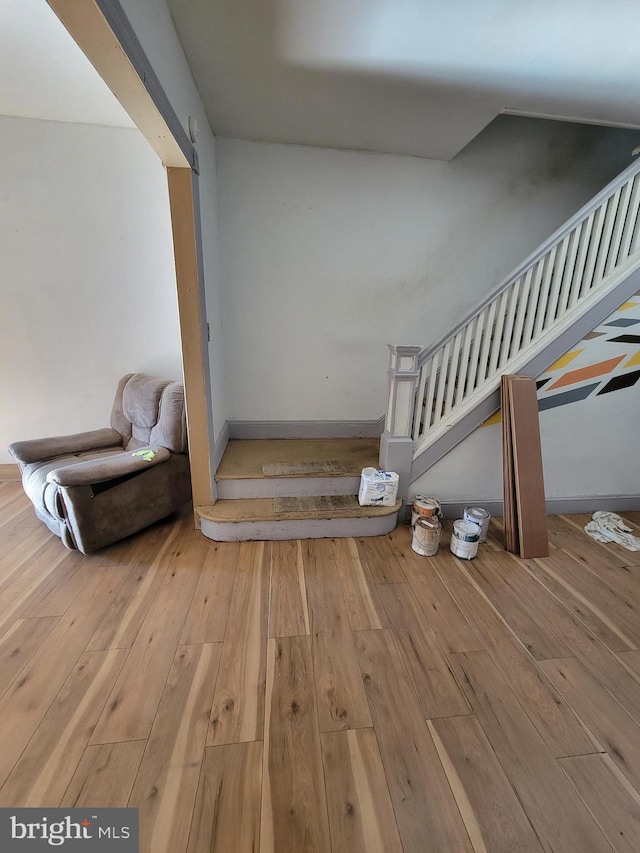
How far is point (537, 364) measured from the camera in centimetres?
239

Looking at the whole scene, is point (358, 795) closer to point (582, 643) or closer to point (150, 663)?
point (150, 663)

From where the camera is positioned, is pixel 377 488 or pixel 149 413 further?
pixel 149 413

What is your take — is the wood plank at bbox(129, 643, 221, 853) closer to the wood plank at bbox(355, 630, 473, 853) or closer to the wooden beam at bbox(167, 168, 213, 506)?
the wood plank at bbox(355, 630, 473, 853)

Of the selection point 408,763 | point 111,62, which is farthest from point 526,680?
point 111,62

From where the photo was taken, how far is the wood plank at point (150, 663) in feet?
4.18

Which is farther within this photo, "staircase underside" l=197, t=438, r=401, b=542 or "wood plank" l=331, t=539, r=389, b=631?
"staircase underside" l=197, t=438, r=401, b=542

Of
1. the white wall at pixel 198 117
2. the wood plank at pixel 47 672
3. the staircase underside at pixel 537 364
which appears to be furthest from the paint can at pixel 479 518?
the wood plank at pixel 47 672

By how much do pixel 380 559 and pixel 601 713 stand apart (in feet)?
3.79

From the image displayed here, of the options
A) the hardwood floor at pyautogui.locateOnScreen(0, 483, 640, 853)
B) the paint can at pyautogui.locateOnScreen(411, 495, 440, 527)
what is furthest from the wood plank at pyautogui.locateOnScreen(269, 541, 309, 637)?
the paint can at pyautogui.locateOnScreen(411, 495, 440, 527)

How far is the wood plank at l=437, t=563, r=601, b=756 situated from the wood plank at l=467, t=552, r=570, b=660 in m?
0.05

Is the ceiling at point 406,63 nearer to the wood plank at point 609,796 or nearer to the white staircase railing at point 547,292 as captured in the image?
the white staircase railing at point 547,292

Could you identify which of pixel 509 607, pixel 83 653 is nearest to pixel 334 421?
pixel 509 607

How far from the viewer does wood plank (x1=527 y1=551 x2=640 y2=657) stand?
5.62 ft

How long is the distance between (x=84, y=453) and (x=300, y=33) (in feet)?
9.46
